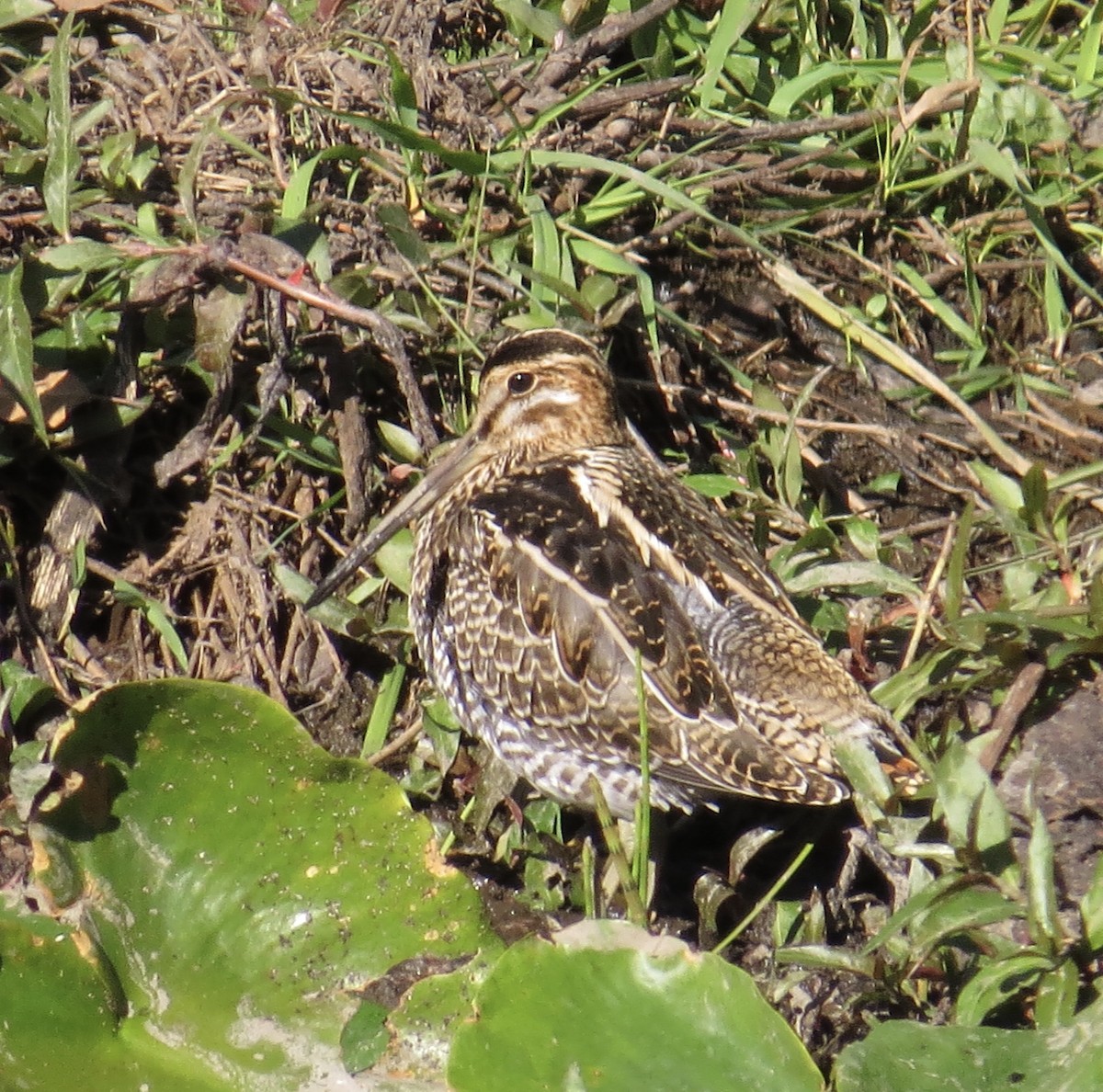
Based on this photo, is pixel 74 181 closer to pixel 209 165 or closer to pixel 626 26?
pixel 209 165

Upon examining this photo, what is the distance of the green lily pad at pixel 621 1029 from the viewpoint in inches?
112

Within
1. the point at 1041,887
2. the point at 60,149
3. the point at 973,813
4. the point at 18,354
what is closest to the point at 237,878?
the point at 18,354

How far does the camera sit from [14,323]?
3.71 metres

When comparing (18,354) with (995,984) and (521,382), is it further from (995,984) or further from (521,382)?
(995,984)

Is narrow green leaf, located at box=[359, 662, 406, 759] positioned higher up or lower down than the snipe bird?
lower down

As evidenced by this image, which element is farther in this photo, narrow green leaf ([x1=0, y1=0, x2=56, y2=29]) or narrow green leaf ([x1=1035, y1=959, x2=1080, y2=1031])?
narrow green leaf ([x1=0, y1=0, x2=56, y2=29])

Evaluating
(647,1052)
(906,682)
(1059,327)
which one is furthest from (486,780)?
(1059,327)

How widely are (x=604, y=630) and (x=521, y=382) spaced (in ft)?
2.45

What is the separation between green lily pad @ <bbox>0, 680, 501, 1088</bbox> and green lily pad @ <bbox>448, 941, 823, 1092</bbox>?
429mm

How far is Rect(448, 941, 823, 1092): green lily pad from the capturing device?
2.85 metres

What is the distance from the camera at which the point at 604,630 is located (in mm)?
3752

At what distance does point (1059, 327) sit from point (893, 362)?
1.59 ft

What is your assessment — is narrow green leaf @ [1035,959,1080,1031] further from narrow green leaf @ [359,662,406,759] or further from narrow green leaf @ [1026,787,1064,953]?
narrow green leaf @ [359,662,406,759]

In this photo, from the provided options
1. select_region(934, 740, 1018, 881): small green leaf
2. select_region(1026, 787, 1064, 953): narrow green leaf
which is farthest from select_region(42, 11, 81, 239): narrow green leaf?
select_region(1026, 787, 1064, 953): narrow green leaf
